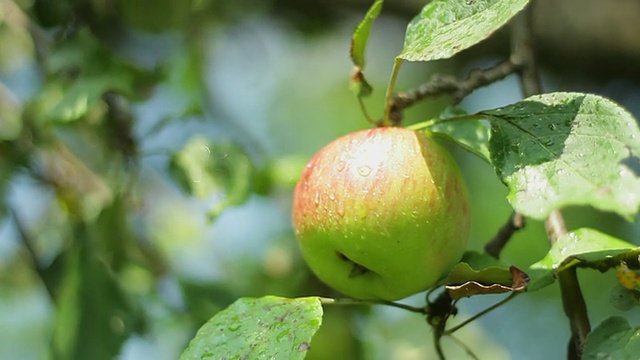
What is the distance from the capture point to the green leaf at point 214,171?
1358 mm

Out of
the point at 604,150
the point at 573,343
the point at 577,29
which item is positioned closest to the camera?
the point at 604,150

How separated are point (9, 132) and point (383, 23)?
104cm

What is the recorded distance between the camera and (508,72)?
3.51 ft

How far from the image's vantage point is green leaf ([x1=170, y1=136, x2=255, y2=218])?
1.36 meters

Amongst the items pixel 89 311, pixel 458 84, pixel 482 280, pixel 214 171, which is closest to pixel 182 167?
pixel 214 171

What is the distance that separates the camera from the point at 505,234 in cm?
92

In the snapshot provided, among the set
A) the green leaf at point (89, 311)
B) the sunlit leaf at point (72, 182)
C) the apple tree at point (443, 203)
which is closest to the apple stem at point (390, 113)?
the apple tree at point (443, 203)

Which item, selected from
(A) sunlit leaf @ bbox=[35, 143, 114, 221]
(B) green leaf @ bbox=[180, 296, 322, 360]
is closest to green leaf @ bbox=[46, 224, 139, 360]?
(A) sunlit leaf @ bbox=[35, 143, 114, 221]

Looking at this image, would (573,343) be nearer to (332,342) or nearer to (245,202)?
(245,202)

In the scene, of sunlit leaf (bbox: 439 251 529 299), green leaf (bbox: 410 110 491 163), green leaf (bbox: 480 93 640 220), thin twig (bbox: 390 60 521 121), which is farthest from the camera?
thin twig (bbox: 390 60 521 121)

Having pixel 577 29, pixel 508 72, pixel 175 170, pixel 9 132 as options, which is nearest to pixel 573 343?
pixel 508 72

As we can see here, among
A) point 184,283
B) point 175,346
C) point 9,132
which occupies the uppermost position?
point 9,132

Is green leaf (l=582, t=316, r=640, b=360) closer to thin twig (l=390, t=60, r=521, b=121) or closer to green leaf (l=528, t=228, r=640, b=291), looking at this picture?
green leaf (l=528, t=228, r=640, b=291)

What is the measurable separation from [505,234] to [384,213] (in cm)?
24
